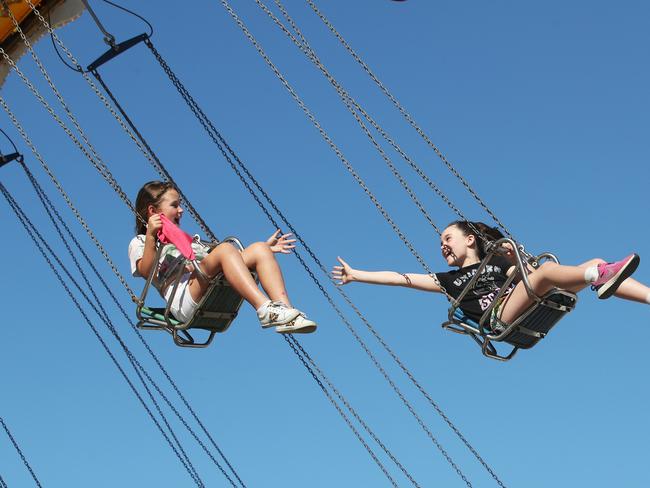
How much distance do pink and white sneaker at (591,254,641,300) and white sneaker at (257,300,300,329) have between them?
1.85 metres

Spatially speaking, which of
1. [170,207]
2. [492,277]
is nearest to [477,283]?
[492,277]

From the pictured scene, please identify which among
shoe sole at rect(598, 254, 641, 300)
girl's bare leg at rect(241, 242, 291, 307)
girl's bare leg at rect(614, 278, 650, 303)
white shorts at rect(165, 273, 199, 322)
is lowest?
girl's bare leg at rect(614, 278, 650, 303)

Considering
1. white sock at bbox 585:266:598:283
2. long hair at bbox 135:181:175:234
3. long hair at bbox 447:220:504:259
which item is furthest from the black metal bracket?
white sock at bbox 585:266:598:283

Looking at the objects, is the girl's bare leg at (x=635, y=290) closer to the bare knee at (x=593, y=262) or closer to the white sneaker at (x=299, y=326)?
the bare knee at (x=593, y=262)

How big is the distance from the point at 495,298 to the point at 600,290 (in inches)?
30.9

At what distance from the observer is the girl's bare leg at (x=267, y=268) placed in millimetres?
8695

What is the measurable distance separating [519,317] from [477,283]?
531 mm

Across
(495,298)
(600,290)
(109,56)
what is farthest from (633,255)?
(109,56)

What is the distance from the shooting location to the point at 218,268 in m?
9.09

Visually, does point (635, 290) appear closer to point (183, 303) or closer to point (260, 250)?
point (260, 250)

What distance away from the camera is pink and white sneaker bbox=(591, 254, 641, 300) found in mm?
8531

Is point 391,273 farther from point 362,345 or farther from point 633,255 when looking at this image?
point 633,255

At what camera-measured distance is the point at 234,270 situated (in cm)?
888

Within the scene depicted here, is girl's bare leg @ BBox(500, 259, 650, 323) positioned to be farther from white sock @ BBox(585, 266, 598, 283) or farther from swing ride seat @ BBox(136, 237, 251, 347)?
swing ride seat @ BBox(136, 237, 251, 347)
